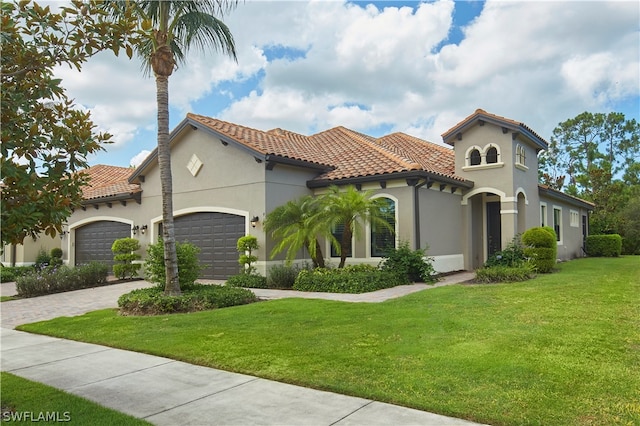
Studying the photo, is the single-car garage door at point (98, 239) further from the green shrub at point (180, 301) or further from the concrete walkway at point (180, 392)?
the concrete walkway at point (180, 392)

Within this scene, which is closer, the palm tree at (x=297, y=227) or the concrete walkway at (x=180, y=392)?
the concrete walkway at (x=180, y=392)

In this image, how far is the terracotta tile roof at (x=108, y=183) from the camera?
2178 cm

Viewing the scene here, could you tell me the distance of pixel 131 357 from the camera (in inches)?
279

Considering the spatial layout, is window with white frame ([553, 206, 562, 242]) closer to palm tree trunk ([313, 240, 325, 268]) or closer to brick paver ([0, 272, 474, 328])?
brick paver ([0, 272, 474, 328])

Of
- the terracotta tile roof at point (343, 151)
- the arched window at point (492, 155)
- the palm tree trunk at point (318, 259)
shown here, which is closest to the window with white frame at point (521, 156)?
the arched window at point (492, 155)

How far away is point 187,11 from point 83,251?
52.8 ft

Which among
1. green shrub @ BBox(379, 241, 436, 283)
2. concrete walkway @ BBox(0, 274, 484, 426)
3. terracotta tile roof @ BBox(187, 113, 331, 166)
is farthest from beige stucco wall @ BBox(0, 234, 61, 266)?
concrete walkway @ BBox(0, 274, 484, 426)

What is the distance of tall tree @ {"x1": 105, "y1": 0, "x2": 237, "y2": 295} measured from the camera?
1178cm

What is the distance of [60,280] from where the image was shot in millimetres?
17047

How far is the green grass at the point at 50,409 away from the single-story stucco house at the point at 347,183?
1074 cm

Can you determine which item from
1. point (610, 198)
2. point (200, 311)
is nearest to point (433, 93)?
point (200, 311)

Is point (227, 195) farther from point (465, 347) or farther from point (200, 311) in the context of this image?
point (465, 347)

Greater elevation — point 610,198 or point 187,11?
point 187,11

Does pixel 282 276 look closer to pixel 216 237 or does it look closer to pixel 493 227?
pixel 216 237
